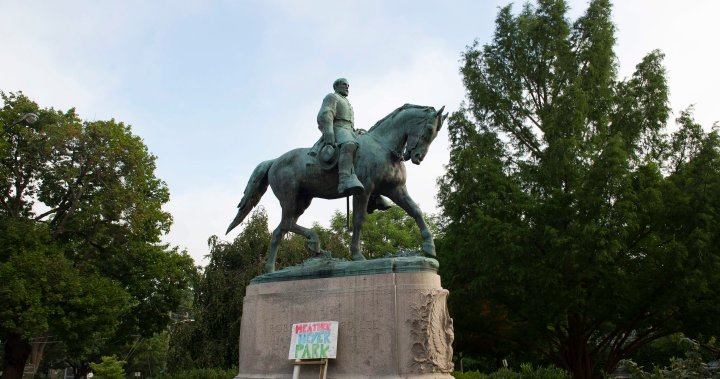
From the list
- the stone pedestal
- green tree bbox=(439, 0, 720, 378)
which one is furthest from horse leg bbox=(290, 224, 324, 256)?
green tree bbox=(439, 0, 720, 378)

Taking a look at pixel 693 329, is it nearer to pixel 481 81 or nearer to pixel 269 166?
pixel 481 81

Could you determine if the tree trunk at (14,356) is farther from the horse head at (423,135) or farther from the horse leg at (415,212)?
the horse head at (423,135)

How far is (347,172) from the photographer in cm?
877

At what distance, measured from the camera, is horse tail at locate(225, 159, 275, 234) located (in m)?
10.1

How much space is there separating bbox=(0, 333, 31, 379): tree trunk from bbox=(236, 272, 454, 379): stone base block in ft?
63.5

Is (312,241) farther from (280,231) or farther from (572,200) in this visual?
(572,200)

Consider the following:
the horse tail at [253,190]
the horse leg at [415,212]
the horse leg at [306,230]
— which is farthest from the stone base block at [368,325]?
the horse tail at [253,190]

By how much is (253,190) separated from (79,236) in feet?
58.9

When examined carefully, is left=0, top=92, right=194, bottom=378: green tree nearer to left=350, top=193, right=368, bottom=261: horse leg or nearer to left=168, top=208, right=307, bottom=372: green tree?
left=168, top=208, right=307, bottom=372: green tree

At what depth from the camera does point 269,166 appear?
10.2 meters

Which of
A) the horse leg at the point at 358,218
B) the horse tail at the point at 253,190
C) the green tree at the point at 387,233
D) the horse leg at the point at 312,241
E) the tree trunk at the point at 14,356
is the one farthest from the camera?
the green tree at the point at 387,233

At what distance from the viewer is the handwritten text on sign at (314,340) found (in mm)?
7887

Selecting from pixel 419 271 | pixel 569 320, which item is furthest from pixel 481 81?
pixel 419 271

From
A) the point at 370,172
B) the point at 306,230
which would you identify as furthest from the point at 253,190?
the point at 370,172
